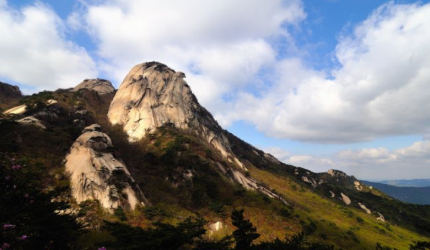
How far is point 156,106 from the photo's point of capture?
7562 centimetres

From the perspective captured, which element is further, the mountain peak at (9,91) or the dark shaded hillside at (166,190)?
the mountain peak at (9,91)

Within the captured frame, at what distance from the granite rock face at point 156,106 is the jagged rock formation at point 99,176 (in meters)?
23.7

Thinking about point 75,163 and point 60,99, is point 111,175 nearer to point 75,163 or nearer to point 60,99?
point 75,163

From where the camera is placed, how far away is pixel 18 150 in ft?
112

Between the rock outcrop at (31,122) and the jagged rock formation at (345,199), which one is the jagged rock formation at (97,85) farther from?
the jagged rock formation at (345,199)

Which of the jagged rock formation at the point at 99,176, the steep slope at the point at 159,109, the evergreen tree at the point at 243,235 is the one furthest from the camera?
the steep slope at the point at 159,109

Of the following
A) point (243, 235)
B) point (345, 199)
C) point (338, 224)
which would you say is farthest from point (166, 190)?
point (345, 199)

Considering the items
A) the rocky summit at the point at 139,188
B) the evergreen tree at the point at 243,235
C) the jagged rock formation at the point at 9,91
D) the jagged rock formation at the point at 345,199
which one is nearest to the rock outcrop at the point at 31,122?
the rocky summit at the point at 139,188

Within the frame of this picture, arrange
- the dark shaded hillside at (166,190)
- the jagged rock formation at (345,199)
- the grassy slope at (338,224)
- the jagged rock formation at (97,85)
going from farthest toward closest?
the jagged rock formation at (97,85), the jagged rock formation at (345,199), the grassy slope at (338,224), the dark shaded hillside at (166,190)

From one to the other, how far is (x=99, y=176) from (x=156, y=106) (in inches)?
1756

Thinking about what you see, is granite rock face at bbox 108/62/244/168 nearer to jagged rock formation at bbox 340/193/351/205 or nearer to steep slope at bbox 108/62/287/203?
steep slope at bbox 108/62/287/203

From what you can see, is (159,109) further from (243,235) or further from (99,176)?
(243,235)

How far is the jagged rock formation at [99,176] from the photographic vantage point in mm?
30891

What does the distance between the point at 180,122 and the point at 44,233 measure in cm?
6121
